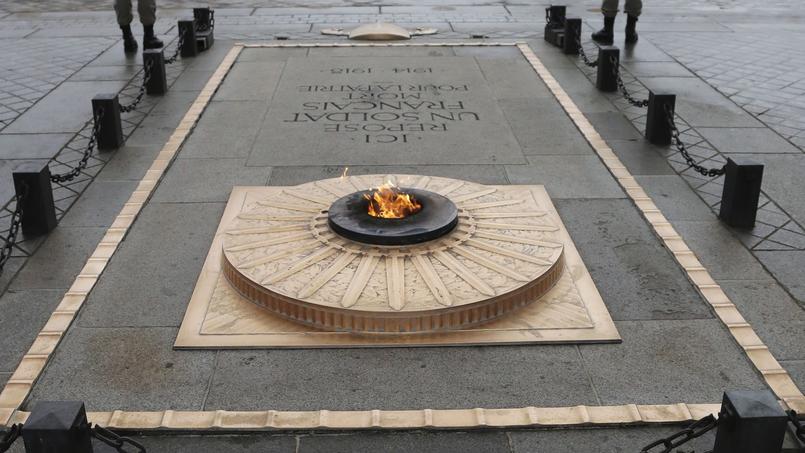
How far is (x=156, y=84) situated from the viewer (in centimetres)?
1109

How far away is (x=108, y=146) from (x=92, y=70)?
12.8ft

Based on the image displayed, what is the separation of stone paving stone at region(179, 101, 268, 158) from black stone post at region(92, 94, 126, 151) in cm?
70

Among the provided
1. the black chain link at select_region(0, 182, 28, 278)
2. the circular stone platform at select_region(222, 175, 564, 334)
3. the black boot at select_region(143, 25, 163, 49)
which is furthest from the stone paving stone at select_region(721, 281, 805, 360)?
the black boot at select_region(143, 25, 163, 49)

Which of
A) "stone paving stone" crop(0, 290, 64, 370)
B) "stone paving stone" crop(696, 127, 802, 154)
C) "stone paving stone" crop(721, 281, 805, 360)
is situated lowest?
"stone paving stone" crop(696, 127, 802, 154)

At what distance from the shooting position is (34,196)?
6895mm

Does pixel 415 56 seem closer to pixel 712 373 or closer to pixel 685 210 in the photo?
pixel 685 210

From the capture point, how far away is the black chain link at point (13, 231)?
623cm

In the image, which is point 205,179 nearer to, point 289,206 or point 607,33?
point 289,206

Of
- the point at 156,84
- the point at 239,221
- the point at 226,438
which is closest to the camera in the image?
the point at 226,438

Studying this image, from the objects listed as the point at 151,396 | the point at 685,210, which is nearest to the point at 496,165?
the point at 685,210

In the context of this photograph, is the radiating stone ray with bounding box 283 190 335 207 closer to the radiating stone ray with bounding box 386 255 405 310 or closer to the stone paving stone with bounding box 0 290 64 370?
the radiating stone ray with bounding box 386 255 405 310

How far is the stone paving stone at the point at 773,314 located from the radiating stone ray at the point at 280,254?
289cm

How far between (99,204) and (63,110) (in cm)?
341

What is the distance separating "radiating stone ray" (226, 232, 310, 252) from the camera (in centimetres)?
621
